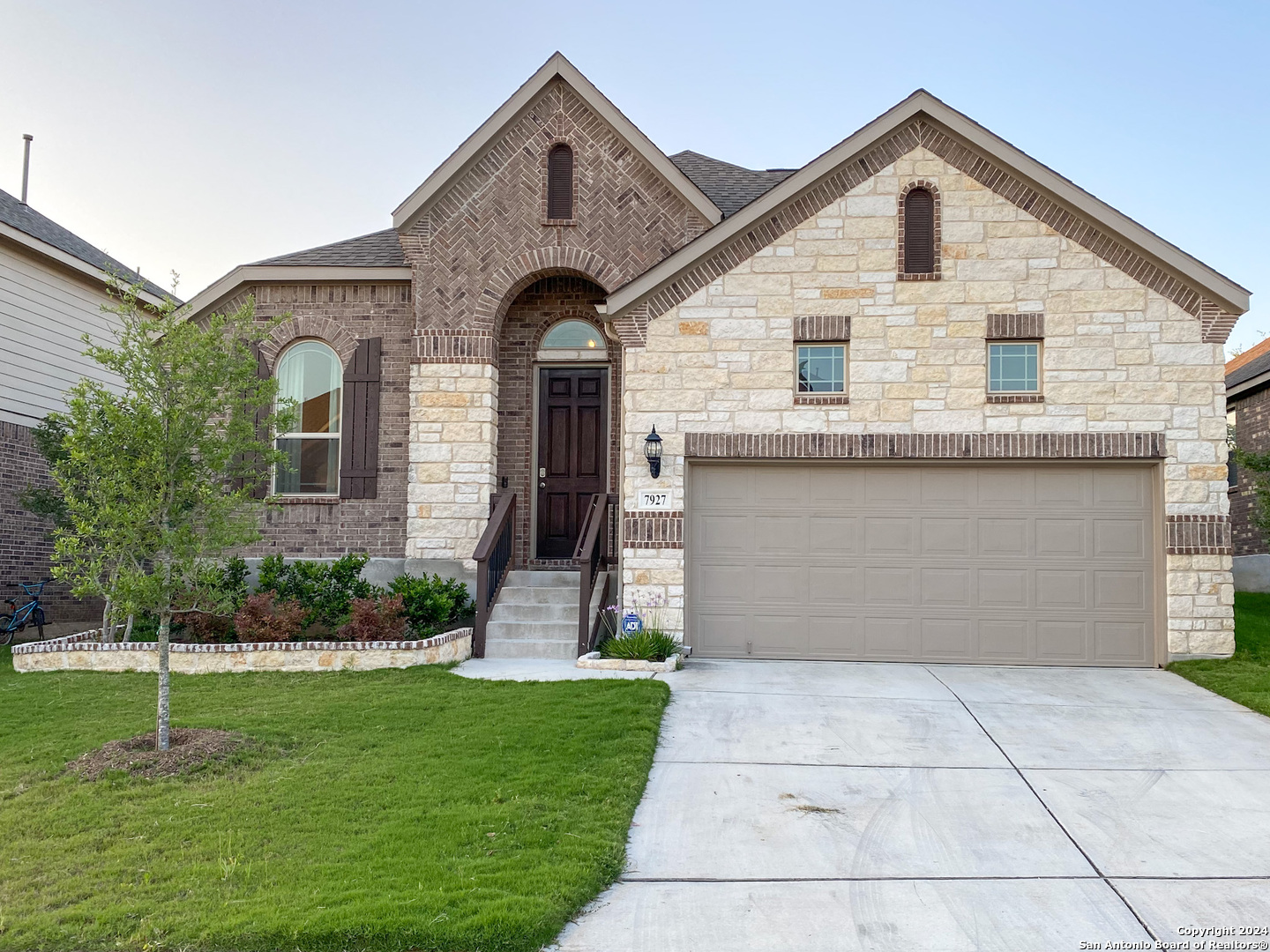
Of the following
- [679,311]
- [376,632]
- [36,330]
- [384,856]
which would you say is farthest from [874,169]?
[36,330]

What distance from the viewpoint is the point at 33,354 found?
14734 mm

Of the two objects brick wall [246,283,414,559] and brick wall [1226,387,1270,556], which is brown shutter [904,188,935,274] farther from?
brick wall [1226,387,1270,556]

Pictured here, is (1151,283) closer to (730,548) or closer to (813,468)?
(813,468)

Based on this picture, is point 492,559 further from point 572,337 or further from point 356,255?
point 356,255

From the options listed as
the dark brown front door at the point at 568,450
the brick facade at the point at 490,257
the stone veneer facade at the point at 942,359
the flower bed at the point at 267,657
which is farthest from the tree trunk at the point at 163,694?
the dark brown front door at the point at 568,450

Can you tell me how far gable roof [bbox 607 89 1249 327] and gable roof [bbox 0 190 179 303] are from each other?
8072 mm

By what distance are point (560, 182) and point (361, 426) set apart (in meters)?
4.25

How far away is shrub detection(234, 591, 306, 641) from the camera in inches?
422

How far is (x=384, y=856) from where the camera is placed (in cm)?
495

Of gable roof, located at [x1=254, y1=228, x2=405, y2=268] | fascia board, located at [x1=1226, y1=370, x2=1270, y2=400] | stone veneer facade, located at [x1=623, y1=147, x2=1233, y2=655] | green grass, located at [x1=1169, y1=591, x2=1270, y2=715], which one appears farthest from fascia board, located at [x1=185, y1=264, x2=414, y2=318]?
fascia board, located at [x1=1226, y1=370, x2=1270, y2=400]

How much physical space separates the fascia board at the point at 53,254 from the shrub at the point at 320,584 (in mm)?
4676

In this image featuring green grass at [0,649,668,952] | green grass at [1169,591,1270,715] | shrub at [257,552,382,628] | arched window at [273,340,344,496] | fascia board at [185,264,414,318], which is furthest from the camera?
arched window at [273,340,344,496]

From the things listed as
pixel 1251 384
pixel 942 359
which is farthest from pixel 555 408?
pixel 1251 384

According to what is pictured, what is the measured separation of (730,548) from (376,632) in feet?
13.3
